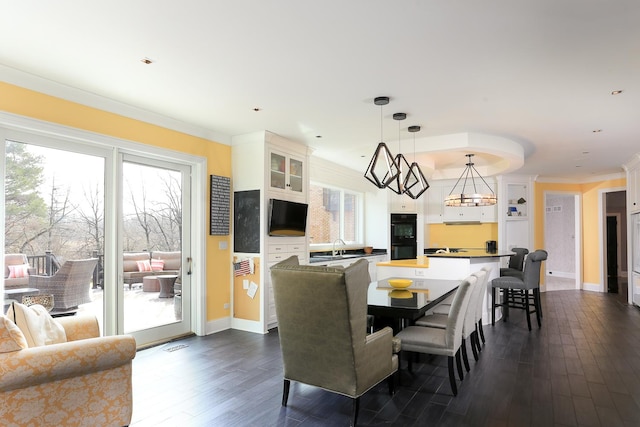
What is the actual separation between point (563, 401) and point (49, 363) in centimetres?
345

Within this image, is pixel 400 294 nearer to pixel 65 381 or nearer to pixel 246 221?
pixel 246 221

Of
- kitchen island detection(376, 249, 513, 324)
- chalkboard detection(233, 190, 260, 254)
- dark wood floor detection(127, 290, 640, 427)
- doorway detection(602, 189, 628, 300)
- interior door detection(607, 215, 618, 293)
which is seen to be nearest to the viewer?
dark wood floor detection(127, 290, 640, 427)

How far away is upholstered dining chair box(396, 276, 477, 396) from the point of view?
3010mm

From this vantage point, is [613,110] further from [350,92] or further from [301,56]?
[301,56]

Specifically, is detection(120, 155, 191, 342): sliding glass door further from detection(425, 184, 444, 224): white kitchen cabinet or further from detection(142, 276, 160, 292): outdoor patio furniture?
detection(425, 184, 444, 224): white kitchen cabinet

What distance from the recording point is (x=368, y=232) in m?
8.59

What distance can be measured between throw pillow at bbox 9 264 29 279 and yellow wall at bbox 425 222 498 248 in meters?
7.27

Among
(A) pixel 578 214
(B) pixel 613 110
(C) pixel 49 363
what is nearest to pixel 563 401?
(B) pixel 613 110

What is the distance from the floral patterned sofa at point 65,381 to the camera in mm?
2010

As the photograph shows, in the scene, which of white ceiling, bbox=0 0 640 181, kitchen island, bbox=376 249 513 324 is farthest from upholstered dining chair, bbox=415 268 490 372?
white ceiling, bbox=0 0 640 181

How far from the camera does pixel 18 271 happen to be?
3270mm

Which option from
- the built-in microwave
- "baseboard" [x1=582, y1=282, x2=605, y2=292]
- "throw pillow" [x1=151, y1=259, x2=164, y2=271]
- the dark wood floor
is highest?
the built-in microwave

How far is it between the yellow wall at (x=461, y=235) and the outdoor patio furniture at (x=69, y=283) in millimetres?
6774

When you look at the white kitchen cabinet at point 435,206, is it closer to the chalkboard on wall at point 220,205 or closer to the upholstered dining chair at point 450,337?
the chalkboard on wall at point 220,205
